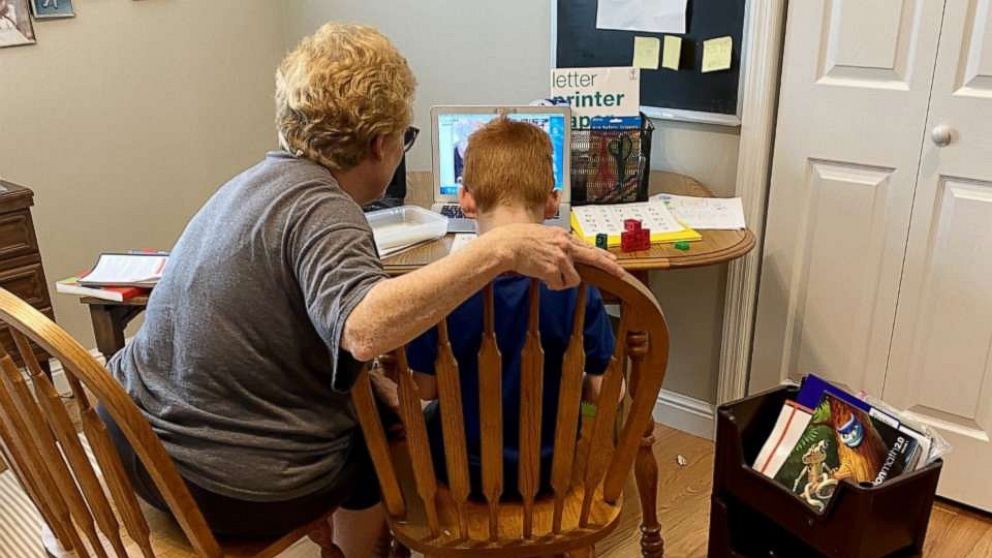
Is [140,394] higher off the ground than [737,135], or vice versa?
[737,135]

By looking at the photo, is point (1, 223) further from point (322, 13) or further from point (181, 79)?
point (322, 13)

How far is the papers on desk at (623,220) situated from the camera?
6.58 feet

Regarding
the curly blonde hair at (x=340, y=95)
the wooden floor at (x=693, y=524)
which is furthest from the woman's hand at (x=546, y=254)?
the wooden floor at (x=693, y=524)

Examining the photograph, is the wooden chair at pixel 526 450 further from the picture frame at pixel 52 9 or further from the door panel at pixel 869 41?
the picture frame at pixel 52 9

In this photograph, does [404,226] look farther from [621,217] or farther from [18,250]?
[18,250]

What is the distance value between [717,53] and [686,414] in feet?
3.48

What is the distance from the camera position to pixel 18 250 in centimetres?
239

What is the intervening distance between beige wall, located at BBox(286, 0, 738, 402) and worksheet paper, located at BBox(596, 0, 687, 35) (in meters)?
0.21

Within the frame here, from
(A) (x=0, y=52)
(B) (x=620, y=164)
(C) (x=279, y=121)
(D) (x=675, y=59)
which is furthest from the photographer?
(A) (x=0, y=52)

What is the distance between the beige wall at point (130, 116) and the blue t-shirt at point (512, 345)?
6.17 feet

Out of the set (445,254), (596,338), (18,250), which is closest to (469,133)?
(445,254)

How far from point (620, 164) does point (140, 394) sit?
127 centimetres

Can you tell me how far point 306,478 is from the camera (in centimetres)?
138

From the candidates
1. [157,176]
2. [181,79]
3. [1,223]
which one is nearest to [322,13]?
[181,79]
